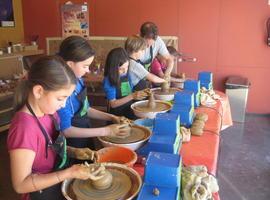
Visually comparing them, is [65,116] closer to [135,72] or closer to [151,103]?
[151,103]

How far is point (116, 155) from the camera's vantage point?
1.51 metres

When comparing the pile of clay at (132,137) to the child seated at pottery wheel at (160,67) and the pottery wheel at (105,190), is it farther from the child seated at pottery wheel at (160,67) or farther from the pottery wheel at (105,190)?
the child seated at pottery wheel at (160,67)

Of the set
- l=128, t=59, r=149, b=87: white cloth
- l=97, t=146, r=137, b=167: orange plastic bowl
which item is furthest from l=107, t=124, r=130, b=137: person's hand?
l=128, t=59, r=149, b=87: white cloth

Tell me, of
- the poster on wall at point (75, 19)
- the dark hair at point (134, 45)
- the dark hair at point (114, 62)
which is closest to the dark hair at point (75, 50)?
the dark hair at point (114, 62)

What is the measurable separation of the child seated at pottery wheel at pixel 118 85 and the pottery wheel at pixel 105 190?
104 centimetres

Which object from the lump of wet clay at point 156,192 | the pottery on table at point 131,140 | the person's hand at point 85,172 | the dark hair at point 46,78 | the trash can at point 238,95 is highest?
the dark hair at point 46,78

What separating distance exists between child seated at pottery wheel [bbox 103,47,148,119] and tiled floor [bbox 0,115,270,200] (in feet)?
3.84

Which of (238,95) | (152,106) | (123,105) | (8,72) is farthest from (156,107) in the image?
(8,72)

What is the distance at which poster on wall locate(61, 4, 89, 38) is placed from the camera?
16.3 feet

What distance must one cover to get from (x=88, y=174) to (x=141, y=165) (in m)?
0.41

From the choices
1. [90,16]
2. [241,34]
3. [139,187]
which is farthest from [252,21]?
[139,187]

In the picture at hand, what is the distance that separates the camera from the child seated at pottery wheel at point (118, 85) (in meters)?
2.24

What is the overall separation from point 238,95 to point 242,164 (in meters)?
1.44

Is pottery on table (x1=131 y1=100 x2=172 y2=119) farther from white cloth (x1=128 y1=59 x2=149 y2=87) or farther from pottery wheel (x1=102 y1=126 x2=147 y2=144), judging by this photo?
white cloth (x1=128 y1=59 x2=149 y2=87)
